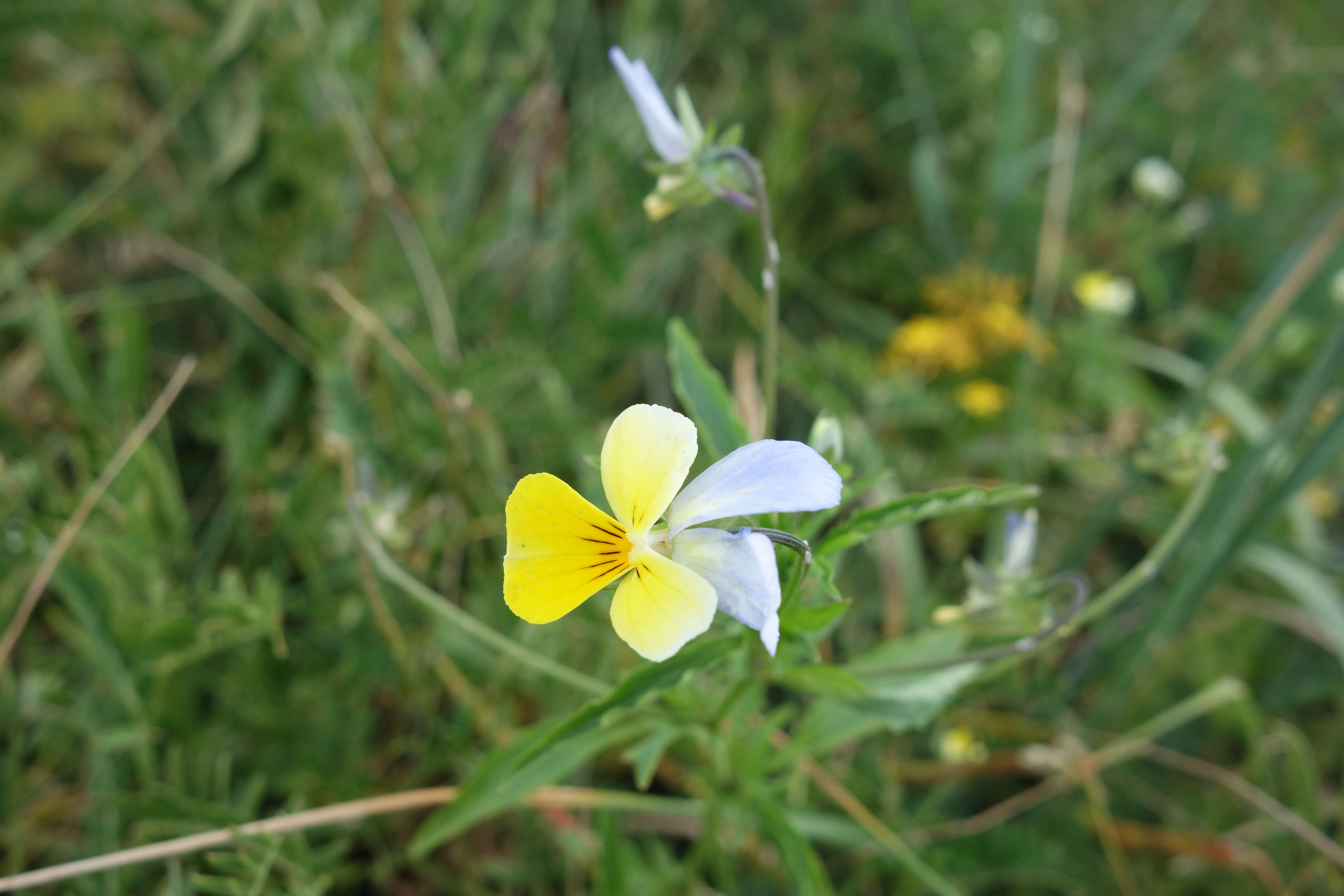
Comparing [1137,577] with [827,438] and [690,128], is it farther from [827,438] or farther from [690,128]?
[690,128]

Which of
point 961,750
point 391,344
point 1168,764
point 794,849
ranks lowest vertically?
point 1168,764

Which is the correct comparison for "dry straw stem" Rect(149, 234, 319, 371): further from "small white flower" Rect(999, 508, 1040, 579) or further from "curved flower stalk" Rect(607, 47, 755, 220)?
"small white flower" Rect(999, 508, 1040, 579)

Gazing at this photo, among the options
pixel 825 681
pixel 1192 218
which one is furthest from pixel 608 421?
pixel 1192 218

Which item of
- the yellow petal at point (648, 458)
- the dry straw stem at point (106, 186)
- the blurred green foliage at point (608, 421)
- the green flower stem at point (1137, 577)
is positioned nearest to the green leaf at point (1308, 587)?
the blurred green foliage at point (608, 421)

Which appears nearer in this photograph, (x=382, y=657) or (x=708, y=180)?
(x=708, y=180)

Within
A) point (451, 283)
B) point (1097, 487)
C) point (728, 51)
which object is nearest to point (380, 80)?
point (451, 283)

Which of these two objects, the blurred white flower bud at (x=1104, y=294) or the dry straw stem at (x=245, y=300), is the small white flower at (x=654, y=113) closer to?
the dry straw stem at (x=245, y=300)

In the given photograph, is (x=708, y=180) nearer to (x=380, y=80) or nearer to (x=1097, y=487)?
(x=380, y=80)
